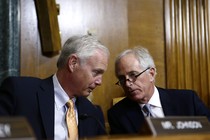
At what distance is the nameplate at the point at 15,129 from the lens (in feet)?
3.32

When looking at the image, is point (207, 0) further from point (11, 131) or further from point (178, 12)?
point (11, 131)

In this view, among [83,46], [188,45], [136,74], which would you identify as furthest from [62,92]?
[188,45]

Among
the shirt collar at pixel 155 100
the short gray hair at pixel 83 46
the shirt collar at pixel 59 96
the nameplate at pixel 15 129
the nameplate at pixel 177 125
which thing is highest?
the short gray hair at pixel 83 46

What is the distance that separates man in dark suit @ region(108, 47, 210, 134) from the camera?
2.44 metres

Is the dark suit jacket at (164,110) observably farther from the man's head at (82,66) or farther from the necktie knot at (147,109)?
the man's head at (82,66)

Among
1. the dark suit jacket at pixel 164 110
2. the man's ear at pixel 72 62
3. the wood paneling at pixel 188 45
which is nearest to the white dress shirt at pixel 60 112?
the man's ear at pixel 72 62

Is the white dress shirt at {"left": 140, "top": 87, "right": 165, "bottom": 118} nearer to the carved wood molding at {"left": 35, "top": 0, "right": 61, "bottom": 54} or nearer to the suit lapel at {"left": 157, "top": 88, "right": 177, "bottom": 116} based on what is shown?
the suit lapel at {"left": 157, "top": 88, "right": 177, "bottom": 116}

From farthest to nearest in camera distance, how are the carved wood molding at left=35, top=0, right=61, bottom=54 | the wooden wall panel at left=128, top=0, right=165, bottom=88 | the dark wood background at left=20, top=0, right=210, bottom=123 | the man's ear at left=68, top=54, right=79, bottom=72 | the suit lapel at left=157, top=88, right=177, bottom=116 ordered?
the wooden wall panel at left=128, top=0, right=165, bottom=88 → the dark wood background at left=20, top=0, right=210, bottom=123 → the carved wood molding at left=35, top=0, right=61, bottom=54 → the suit lapel at left=157, top=88, right=177, bottom=116 → the man's ear at left=68, top=54, right=79, bottom=72

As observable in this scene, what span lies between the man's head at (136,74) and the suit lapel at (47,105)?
1.78 ft

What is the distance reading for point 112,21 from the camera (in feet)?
11.3

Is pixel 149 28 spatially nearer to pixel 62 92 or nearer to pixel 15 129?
pixel 62 92

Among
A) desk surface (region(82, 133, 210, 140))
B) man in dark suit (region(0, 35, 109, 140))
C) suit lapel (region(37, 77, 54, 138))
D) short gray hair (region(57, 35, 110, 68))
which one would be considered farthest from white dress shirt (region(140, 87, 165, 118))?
desk surface (region(82, 133, 210, 140))

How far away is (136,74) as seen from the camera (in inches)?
97.3

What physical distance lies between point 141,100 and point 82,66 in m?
0.51
